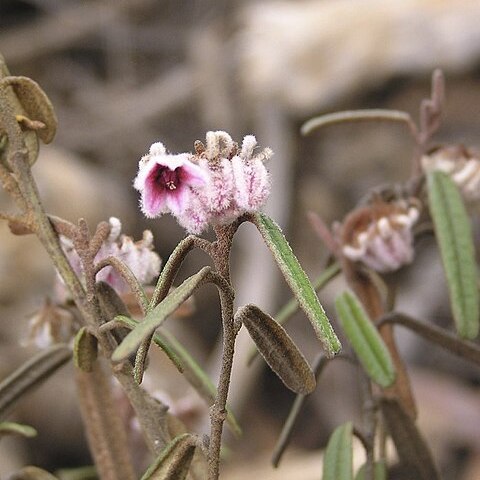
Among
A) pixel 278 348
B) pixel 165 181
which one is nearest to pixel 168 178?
pixel 165 181

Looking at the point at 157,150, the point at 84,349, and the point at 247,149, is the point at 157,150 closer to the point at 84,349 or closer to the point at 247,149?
the point at 247,149

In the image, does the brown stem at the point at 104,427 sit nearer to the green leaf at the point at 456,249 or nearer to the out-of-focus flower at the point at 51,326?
the out-of-focus flower at the point at 51,326

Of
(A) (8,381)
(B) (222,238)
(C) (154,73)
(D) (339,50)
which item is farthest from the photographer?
(C) (154,73)

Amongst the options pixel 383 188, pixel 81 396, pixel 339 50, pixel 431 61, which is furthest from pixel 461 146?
pixel 339 50

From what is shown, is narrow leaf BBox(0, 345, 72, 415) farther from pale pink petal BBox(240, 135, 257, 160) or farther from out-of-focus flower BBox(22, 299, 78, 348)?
pale pink petal BBox(240, 135, 257, 160)

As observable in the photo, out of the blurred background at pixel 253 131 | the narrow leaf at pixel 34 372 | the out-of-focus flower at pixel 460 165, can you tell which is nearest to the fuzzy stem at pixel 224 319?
the narrow leaf at pixel 34 372

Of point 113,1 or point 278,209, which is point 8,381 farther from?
point 113,1
